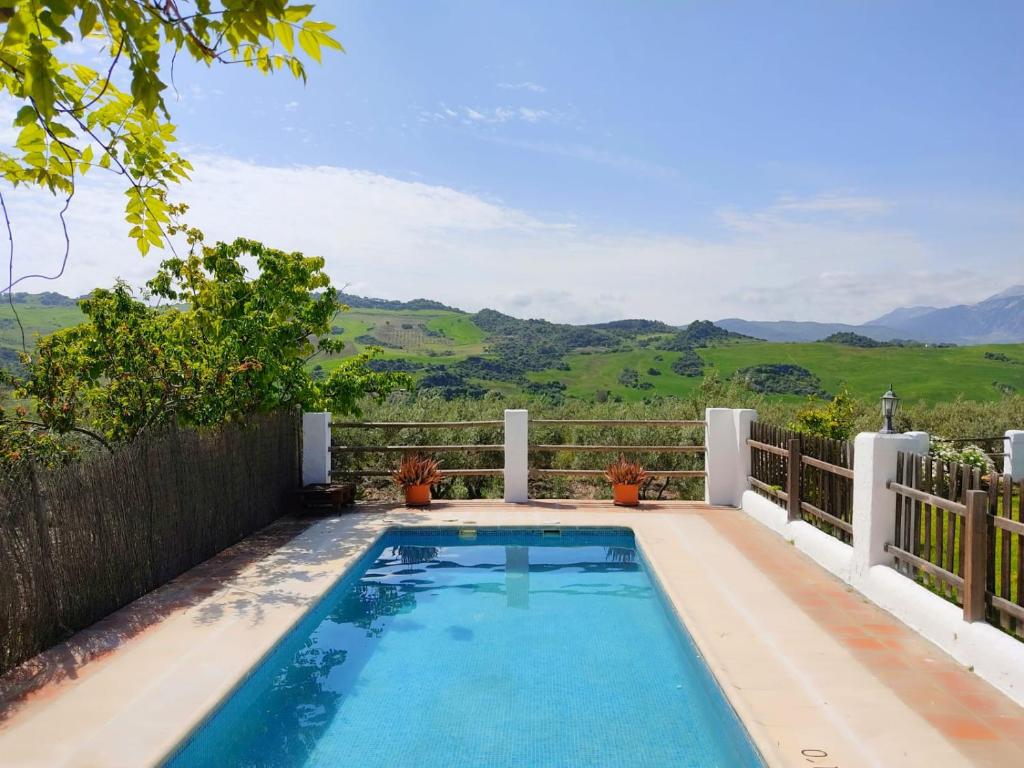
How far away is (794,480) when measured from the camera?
812 centimetres

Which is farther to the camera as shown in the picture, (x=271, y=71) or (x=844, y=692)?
(x=844, y=692)

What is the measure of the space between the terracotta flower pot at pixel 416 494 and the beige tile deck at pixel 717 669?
2.67m

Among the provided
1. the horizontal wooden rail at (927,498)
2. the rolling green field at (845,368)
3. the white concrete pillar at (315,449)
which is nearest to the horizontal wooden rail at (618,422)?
the white concrete pillar at (315,449)

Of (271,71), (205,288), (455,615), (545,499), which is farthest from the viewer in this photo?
(545,499)

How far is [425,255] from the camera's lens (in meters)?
16.3

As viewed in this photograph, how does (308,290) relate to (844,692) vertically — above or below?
above

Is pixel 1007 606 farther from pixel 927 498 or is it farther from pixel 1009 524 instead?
pixel 927 498

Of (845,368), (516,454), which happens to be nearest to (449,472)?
(516,454)

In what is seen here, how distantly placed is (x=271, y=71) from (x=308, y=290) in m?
7.87

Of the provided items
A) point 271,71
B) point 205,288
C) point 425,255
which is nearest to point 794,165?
point 425,255

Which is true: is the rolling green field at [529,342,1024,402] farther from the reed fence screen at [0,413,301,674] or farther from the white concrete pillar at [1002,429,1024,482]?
the reed fence screen at [0,413,301,674]

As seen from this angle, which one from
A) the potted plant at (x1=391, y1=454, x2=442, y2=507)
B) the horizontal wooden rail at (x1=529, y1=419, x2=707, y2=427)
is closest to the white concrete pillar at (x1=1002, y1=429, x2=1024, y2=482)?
the horizontal wooden rail at (x1=529, y1=419, x2=707, y2=427)

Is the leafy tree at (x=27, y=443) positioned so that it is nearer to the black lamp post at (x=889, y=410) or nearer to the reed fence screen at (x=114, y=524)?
the reed fence screen at (x=114, y=524)

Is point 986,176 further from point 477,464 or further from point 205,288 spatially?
point 205,288
